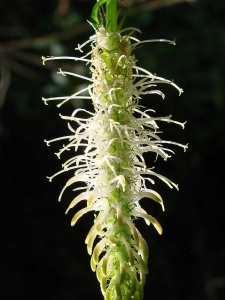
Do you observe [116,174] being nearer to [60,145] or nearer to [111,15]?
[111,15]

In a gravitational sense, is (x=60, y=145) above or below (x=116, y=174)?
above

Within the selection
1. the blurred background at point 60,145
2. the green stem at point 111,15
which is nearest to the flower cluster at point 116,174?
the green stem at point 111,15

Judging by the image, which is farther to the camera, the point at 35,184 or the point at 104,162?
the point at 35,184

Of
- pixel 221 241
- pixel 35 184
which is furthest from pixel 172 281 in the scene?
pixel 35 184

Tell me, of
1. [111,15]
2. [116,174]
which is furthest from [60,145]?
[111,15]

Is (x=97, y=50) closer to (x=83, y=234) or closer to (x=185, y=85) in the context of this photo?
(x=185, y=85)
